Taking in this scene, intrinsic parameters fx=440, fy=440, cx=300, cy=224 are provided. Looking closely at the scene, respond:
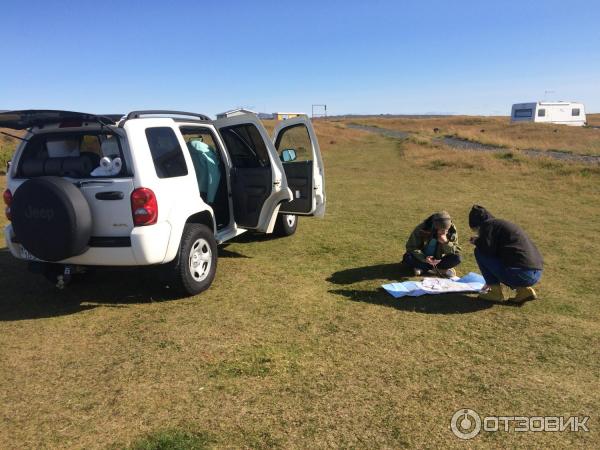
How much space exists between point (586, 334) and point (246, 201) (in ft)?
12.9

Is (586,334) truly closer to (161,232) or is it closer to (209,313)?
(209,313)

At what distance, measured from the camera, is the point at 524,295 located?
4.49 meters

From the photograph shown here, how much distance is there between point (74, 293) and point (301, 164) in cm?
350

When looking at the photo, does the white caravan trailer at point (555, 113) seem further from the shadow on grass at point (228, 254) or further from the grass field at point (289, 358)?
the shadow on grass at point (228, 254)

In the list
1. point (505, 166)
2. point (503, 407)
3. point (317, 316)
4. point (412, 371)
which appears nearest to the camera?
point (503, 407)

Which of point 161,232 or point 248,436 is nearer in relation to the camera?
point 248,436

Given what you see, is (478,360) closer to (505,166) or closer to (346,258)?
(346,258)

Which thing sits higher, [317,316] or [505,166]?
[505,166]

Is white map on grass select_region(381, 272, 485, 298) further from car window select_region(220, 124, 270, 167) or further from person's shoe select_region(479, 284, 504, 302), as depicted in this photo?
car window select_region(220, 124, 270, 167)

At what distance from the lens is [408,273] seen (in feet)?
18.2

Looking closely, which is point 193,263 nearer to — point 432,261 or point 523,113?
point 432,261

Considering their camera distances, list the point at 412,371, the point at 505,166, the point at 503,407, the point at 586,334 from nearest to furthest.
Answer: the point at 503,407, the point at 412,371, the point at 586,334, the point at 505,166

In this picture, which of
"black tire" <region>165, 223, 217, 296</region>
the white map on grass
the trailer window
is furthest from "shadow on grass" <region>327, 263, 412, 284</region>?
the trailer window

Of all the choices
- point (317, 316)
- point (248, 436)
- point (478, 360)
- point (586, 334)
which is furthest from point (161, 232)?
point (586, 334)
